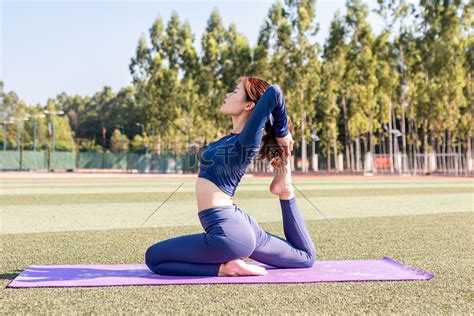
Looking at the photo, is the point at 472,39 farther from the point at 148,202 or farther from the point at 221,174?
the point at 221,174

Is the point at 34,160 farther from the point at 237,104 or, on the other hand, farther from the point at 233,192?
the point at 233,192

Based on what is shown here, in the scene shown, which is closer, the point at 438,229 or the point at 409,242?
the point at 409,242

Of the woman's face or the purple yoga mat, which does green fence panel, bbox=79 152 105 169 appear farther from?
the woman's face

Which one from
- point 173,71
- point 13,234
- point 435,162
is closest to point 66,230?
point 13,234

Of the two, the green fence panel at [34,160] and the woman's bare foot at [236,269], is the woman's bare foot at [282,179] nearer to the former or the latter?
the woman's bare foot at [236,269]

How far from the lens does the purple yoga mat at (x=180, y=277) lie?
181 inches

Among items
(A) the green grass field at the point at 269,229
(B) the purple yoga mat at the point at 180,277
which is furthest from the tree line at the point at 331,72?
(B) the purple yoga mat at the point at 180,277

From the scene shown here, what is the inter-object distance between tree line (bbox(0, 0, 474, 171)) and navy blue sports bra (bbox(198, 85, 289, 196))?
4034 centimetres

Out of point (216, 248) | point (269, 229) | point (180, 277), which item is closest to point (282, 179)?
point (216, 248)

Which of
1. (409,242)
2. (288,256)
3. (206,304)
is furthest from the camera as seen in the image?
(409,242)

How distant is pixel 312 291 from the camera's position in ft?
14.0

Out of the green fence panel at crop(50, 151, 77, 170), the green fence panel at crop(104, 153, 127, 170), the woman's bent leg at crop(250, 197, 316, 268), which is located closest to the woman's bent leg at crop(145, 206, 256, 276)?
the woman's bent leg at crop(250, 197, 316, 268)

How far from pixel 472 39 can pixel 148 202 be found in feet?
116

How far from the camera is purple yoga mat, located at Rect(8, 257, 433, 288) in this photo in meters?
4.59
